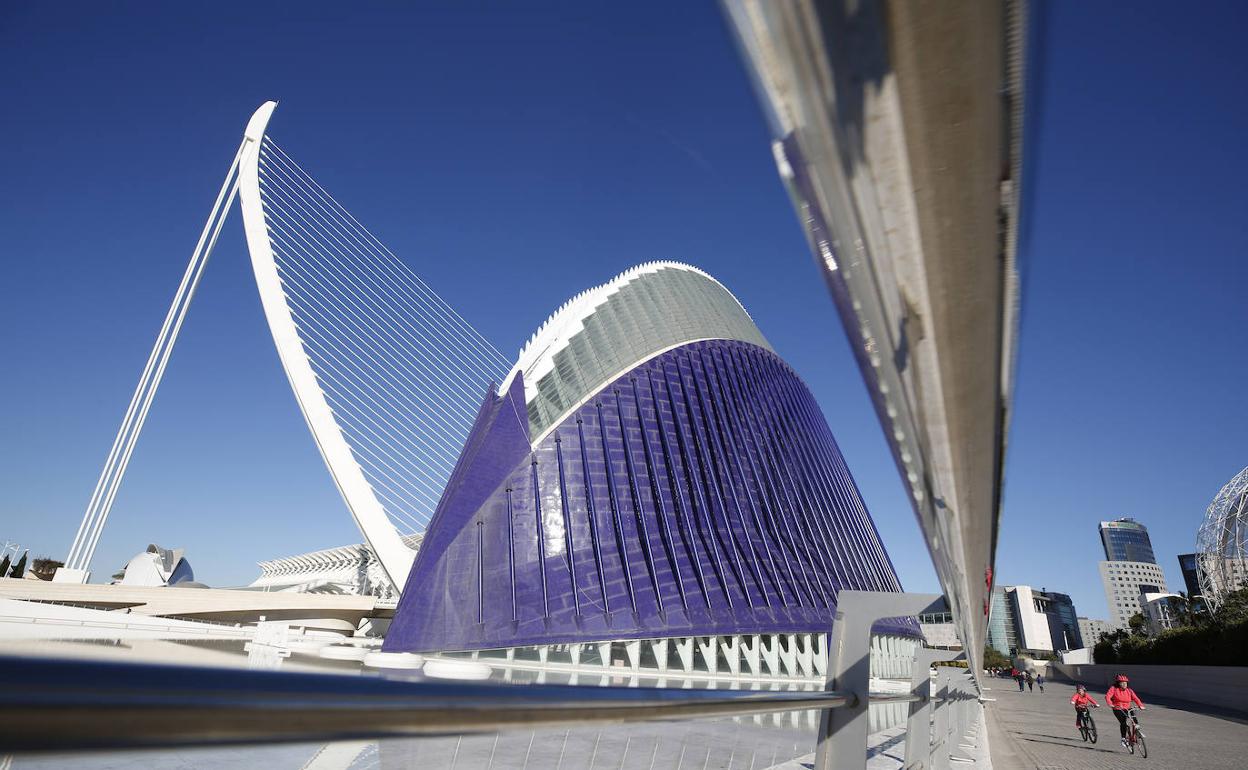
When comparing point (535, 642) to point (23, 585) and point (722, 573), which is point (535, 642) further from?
point (23, 585)

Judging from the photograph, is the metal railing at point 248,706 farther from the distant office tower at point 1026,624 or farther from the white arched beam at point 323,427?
the distant office tower at point 1026,624

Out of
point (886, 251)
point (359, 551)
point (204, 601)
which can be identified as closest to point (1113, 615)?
point (359, 551)

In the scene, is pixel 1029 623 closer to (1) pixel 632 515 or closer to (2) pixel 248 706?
(1) pixel 632 515

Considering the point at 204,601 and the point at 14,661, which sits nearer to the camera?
the point at 14,661

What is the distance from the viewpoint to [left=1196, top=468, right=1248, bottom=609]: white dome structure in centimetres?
4506

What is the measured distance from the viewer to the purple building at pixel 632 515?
18562 mm

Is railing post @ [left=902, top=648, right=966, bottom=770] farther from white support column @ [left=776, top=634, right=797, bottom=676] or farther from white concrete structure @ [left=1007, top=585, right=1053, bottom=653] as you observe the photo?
white concrete structure @ [left=1007, top=585, right=1053, bottom=653]

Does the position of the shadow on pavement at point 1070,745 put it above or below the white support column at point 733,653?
below


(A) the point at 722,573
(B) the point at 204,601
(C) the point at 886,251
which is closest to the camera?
(C) the point at 886,251

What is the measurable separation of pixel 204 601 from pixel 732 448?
82.6 feet

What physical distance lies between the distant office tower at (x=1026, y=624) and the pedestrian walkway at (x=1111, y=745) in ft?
447

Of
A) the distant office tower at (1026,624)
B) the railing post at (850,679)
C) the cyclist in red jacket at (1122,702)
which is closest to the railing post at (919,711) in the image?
the railing post at (850,679)

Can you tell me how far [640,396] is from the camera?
24719mm

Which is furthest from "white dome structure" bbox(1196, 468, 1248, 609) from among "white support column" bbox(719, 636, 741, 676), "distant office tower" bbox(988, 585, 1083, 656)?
"distant office tower" bbox(988, 585, 1083, 656)
